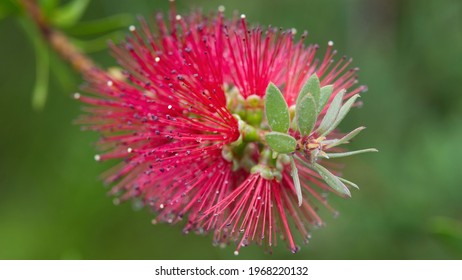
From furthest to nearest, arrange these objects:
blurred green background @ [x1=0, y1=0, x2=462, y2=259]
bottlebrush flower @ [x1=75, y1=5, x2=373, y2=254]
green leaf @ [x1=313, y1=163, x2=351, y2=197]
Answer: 1. blurred green background @ [x1=0, y1=0, x2=462, y2=259]
2. bottlebrush flower @ [x1=75, y1=5, x2=373, y2=254]
3. green leaf @ [x1=313, y1=163, x2=351, y2=197]

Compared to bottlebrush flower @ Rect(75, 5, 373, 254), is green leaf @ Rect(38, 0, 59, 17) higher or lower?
higher

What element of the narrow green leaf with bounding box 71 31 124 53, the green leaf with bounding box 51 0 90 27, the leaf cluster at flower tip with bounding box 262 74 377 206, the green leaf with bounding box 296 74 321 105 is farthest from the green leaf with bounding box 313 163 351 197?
the green leaf with bounding box 51 0 90 27

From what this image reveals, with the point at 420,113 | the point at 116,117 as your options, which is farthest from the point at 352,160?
the point at 116,117

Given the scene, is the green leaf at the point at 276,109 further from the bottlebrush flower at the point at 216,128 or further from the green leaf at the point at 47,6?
the green leaf at the point at 47,6

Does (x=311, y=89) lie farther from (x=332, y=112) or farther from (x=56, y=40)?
(x=56, y=40)

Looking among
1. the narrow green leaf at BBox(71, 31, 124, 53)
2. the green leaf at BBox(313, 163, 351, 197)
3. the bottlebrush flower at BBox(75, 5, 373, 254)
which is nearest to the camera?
the green leaf at BBox(313, 163, 351, 197)

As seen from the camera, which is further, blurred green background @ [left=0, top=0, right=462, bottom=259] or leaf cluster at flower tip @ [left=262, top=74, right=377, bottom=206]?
blurred green background @ [left=0, top=0, right=462, bottom=259]

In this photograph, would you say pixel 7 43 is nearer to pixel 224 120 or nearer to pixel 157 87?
pixel 157 87

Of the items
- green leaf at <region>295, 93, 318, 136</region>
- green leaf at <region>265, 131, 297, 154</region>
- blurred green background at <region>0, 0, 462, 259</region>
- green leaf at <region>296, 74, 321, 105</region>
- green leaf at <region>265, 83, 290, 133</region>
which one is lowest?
green leaf at <region>265, 131, 297, 154</region>

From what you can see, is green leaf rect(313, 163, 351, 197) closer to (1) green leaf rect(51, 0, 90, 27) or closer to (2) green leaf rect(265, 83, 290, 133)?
(2) green leaf rect(265, 83, 290, 133)
